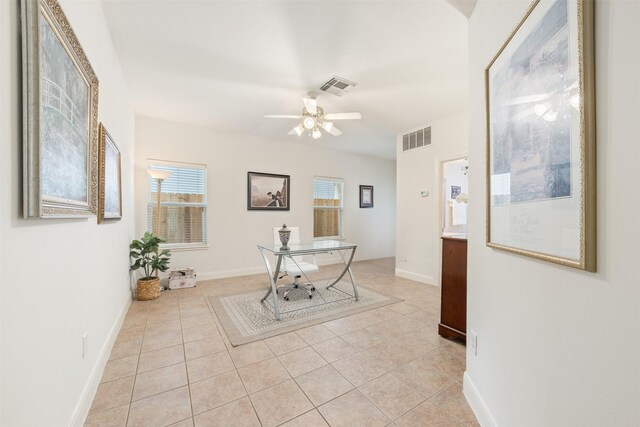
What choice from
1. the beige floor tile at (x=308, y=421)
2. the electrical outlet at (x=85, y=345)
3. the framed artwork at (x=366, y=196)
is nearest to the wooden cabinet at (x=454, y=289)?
the beige floor tile at (x=308, y=421)

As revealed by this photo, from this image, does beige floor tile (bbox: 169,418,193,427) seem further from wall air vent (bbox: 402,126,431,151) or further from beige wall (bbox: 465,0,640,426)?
wall air vent (bbox: 402,126,431,151)

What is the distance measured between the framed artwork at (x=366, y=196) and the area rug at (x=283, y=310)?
2.94 metres

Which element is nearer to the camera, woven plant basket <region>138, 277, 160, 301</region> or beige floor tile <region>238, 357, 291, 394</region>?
beige floor tile <region>238, 357, 291, 394</region>

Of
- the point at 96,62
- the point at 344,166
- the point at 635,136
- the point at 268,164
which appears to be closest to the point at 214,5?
the point at 96,62

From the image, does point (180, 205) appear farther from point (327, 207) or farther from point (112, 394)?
point (112, 394)

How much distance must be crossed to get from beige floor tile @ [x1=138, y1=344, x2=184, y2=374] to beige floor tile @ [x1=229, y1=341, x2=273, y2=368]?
1.37ft

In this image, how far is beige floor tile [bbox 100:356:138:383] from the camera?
183 cm

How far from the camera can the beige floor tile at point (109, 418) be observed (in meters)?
1.43

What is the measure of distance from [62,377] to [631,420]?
2.04 metres

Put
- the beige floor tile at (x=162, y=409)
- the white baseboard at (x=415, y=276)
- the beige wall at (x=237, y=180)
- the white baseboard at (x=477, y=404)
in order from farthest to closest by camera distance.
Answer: the white baseboard at (x=415, y=276) < the beige wall at (x=237, y=180) < the beige floor tile at (x=162, y=409) < the white baseboard at (x=477, y=404)

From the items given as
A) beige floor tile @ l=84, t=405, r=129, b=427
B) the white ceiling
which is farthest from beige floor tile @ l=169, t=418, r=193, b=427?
the white ceiling

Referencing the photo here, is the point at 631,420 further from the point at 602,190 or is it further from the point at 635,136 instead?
the point at 635,136

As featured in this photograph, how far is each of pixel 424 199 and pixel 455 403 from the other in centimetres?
327

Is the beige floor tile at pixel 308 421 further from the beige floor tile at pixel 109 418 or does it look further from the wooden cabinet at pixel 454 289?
the wooden cabinet at pixel 454 289
